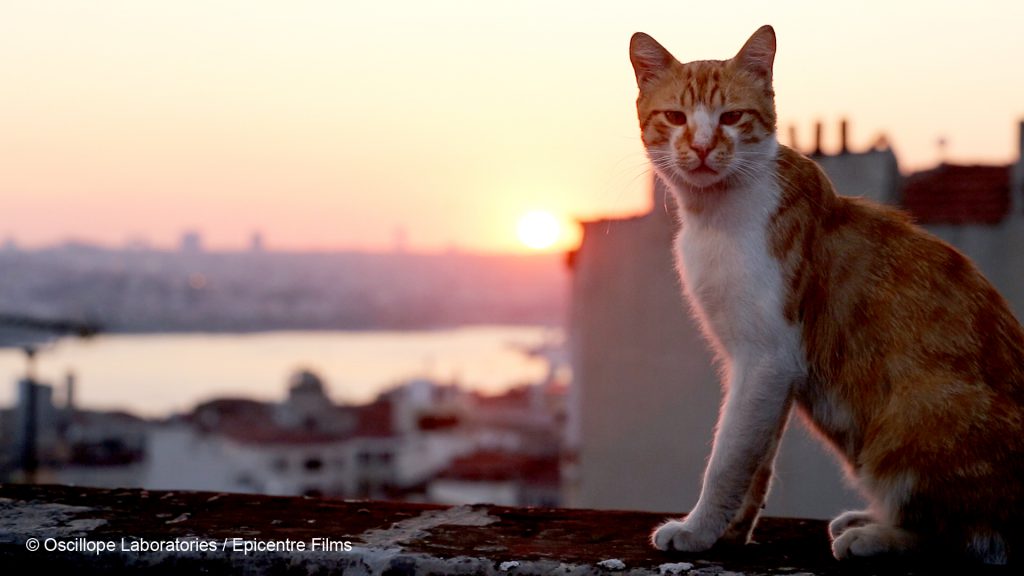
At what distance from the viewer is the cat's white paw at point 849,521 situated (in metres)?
2.12

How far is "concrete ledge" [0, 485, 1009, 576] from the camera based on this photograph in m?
1.70

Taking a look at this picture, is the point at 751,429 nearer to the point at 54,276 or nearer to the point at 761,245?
the point at 761,245

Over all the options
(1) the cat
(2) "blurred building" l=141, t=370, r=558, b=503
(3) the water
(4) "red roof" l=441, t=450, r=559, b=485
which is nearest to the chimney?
(1) the cat

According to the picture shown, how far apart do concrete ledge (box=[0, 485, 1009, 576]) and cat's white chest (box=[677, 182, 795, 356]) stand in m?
0.41

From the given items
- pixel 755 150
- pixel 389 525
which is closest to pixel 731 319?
pixel 755 150

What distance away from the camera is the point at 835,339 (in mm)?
1976

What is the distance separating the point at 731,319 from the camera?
6.66 feet

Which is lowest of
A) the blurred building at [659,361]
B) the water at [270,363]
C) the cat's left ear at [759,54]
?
the water at [270,363]

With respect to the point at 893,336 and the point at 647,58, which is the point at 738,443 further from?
the point at 647,58

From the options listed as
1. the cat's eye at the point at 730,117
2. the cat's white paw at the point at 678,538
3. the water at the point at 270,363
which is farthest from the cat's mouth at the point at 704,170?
the water at the point at 270,363

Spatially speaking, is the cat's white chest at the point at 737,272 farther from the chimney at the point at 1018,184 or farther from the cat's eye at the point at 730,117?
the chimney at the point at 1018,184

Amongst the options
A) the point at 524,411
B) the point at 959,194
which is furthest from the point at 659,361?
the point at 524,411

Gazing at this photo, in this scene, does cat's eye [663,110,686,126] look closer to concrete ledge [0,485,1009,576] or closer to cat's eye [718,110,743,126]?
cat's eye [718,110,743,126]

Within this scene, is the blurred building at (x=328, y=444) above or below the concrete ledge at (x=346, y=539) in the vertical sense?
below
